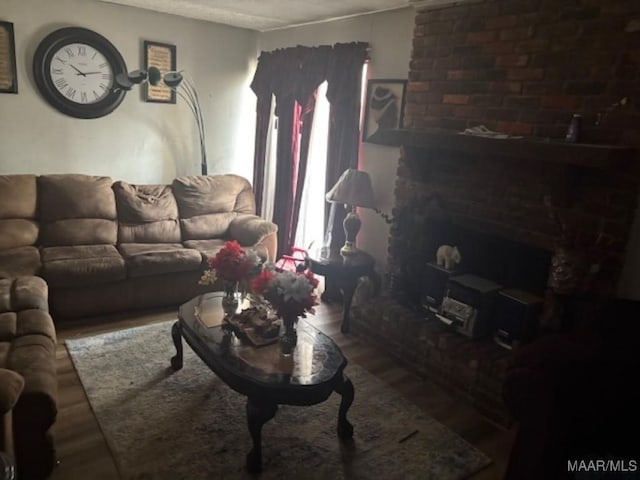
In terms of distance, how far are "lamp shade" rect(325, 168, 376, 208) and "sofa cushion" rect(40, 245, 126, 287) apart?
1629 millimetres

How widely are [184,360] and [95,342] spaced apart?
0.63m

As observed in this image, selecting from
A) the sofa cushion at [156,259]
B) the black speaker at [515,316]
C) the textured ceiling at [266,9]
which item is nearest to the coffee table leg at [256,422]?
the black speaker at [515,316]

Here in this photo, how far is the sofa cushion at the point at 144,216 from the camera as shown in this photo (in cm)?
397

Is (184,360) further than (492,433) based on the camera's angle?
Yes

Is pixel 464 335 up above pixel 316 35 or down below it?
below

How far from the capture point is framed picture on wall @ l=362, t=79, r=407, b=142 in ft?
11.4

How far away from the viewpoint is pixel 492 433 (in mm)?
2469

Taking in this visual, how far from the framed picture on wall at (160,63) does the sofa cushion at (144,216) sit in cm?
96

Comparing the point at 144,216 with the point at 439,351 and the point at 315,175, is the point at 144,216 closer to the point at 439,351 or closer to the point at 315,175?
the point at 315,175

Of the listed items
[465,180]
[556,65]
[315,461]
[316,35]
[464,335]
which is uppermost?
[316,35]

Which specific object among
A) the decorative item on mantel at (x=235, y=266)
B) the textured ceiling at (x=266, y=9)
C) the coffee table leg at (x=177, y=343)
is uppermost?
the textured ceiling at (x=266, y=9)

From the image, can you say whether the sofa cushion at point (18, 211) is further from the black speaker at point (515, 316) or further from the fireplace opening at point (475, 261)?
the black speaker at point (515, 316)

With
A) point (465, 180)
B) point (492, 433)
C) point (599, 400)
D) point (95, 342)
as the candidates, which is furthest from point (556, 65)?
point (95, 342)

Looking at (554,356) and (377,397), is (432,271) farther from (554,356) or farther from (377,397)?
(554,356)
